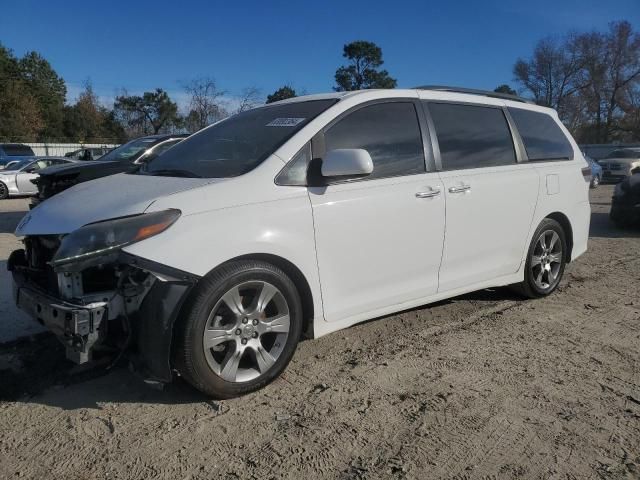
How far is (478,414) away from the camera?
2.90m

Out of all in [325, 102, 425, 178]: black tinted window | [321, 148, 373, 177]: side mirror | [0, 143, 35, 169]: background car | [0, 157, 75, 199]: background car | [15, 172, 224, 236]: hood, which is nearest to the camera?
[15, 172, 224, 236]: hood

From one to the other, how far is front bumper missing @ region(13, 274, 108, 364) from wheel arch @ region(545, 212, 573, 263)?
3.94 metres

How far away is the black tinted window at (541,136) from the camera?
15.8 feet

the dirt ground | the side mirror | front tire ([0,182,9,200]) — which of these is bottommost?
the dirt ground

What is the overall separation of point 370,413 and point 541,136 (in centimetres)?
335

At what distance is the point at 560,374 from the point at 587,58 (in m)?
60.6

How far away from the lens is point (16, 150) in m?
25.4

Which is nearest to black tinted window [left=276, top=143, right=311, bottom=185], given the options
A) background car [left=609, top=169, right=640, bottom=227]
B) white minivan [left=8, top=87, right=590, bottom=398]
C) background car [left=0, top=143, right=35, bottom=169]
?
white minivan [left=8, top=87, right=590, bottom=398]

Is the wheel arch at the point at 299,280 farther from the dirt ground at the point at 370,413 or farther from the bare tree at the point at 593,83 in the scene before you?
the bare tree at the point at 593,83

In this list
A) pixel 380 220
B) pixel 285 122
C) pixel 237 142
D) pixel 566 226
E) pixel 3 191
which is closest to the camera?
pixel 380 220

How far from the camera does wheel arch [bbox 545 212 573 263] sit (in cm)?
502

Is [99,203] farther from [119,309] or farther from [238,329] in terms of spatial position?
[238,329]

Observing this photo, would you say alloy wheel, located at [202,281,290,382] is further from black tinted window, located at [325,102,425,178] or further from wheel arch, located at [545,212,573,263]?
wheel arch, located at [545,212,573,263]

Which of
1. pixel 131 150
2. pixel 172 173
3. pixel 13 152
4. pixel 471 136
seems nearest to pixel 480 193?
pixel 471 136
